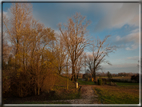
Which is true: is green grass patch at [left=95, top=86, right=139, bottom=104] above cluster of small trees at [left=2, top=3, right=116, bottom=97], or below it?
below

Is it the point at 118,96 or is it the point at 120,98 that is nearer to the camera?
the point at 120,98

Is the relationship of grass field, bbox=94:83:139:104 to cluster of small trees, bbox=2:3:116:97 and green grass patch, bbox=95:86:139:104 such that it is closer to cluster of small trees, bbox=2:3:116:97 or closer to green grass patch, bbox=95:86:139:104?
green grass patch, bbox=95:86:139:104

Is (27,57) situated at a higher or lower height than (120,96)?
higher

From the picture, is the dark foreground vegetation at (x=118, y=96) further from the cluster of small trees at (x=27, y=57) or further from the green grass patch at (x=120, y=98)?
the cluster of small trees at (x=27, y=57)

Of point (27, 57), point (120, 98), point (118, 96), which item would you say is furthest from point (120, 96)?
point (27, 57)

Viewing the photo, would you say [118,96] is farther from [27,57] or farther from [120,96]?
[27,57]

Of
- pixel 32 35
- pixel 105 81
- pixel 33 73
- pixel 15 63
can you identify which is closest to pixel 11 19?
pixel 32 35

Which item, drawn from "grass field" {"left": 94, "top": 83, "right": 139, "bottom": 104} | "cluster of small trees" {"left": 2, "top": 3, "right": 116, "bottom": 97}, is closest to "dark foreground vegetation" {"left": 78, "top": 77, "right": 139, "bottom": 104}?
"grass field" {"left": 94, "top": 83, "right": 139, "bottom": 104}

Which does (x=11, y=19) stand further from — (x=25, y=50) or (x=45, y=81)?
(x=45, y=81)

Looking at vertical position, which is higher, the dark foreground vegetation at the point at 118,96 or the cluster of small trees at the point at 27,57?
the cluster of small trees at the point at 27,57

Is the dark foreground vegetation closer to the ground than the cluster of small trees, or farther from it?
closer to the ground

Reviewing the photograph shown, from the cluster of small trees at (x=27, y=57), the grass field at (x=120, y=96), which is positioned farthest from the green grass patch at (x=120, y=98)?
the cluster of small trees at (x=27, y=57)

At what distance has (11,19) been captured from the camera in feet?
23.5

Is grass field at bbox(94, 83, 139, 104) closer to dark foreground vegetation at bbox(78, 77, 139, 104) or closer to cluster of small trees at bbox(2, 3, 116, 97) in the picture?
dark foreground vegetation at bbox(78, 77, 139, 104)
